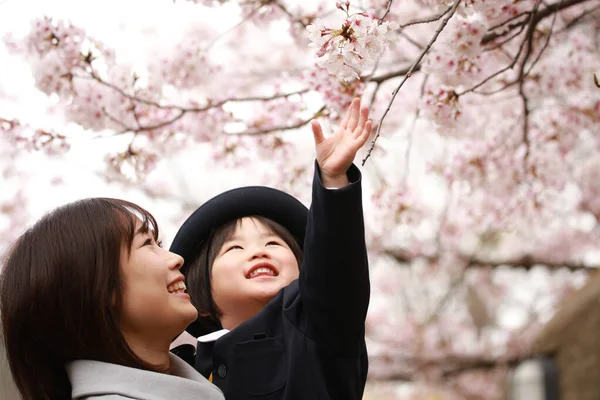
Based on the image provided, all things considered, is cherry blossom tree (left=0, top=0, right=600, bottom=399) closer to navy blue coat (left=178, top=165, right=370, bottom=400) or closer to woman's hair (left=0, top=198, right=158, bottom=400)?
navy blue coat (left=178, top=165, right=370, bottom=400)

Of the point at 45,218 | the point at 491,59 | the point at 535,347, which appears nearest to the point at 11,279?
the point at 45,218

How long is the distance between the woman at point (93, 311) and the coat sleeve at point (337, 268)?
0.23 m

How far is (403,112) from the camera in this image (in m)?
3.43

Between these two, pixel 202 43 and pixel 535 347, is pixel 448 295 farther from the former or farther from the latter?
pixel 202 43

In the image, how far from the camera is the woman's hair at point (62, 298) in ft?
4.24

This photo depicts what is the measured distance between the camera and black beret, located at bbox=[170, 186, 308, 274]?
5.24ft

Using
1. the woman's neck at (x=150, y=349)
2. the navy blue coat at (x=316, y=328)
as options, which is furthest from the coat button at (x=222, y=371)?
the woman's neck at (x=150, y=349)

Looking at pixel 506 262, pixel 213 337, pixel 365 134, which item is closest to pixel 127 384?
pixel 213 337

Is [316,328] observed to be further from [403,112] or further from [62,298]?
[403,112]

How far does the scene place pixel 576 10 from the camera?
3.49 m

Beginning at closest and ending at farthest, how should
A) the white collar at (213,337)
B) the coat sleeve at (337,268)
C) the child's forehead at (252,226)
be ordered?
the coat sleeve at (337,268) < the white collar at (213,337) < the child's forehead at (252,226)

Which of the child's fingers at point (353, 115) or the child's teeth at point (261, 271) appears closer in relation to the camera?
the child's fingers at point (353, 115)

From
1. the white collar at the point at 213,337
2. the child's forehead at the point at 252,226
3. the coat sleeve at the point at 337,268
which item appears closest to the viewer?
the coat sleeve at the point at 337,268

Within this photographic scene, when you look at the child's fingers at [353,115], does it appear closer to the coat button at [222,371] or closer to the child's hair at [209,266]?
the child's hair at [209,266]
